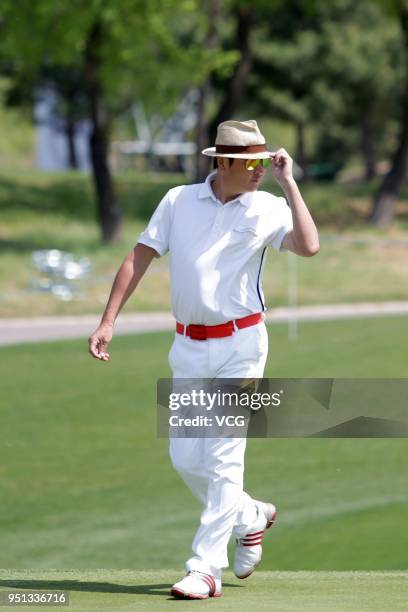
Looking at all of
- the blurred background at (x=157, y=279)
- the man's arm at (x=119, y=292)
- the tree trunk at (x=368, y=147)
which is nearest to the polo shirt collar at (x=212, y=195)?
the man's arm at (x=119, y=292)

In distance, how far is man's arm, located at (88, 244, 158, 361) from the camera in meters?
5.54

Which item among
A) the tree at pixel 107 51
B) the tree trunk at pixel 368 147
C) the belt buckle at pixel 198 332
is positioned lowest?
the tree trunk at pixel 368 147

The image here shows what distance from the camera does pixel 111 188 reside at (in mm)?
30219

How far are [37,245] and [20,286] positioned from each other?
4001 millimetres

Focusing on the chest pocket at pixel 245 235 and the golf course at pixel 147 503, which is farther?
the golf course at pixel 147 503

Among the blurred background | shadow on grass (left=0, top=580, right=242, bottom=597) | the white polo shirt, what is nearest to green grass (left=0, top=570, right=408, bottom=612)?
shadow on grass (left=0, top=580, right=242, bottom=597)

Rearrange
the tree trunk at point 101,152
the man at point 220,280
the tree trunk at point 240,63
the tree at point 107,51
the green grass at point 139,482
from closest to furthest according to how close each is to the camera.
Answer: the man at point 220,280, the green grass at point 139,482, the tree at point 107,51, the tree trunk at point 101,152, the tree trunk at point 240,63

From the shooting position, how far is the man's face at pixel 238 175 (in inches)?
219

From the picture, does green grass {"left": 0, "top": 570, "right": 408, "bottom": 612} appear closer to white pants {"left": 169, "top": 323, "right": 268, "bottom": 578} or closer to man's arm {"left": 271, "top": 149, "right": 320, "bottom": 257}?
white pants {"left": 169, "top": 323, "right": 268, "bottom": 578}

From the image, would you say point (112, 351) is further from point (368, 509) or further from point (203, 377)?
point (203, 377)

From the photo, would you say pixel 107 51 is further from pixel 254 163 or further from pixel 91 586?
pixel 91 586

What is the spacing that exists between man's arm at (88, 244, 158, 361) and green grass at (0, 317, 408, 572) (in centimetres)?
337

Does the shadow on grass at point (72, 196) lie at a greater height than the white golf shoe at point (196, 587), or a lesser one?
lesser

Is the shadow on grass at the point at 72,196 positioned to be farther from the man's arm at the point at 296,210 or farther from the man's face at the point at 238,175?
the man's arm at the point at 296,210
